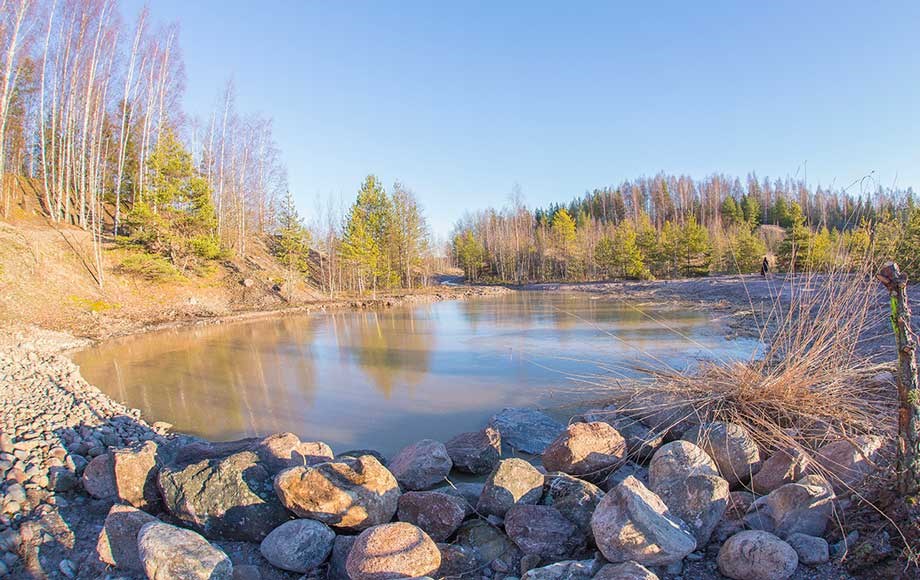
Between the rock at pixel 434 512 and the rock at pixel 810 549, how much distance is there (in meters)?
1.88

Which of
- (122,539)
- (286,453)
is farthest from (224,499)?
(286,453)

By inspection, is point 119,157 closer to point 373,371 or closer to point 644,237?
point 373,371

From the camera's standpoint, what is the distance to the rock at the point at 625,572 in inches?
80.9

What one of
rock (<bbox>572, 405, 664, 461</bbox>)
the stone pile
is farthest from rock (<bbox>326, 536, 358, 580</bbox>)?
rock (<bbox>572, 405, 664, 461</bbox>)

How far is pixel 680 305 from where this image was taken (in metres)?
22.3

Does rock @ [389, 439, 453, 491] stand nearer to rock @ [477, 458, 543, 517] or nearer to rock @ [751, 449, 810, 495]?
rock @ [477, 458, 543, 517]

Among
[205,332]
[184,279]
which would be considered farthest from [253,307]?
[205,332]

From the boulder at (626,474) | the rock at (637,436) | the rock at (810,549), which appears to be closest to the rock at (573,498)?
the boulder at (626,474)

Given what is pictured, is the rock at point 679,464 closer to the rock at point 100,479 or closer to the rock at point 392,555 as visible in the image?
the rock at point 392,555

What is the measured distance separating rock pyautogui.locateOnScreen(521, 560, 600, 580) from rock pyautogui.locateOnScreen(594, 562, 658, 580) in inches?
4.0

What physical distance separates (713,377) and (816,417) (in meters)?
0.85

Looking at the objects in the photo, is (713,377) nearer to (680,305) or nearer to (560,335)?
(560,335)

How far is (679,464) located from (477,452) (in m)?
2.22

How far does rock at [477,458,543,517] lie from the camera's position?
3.14m
